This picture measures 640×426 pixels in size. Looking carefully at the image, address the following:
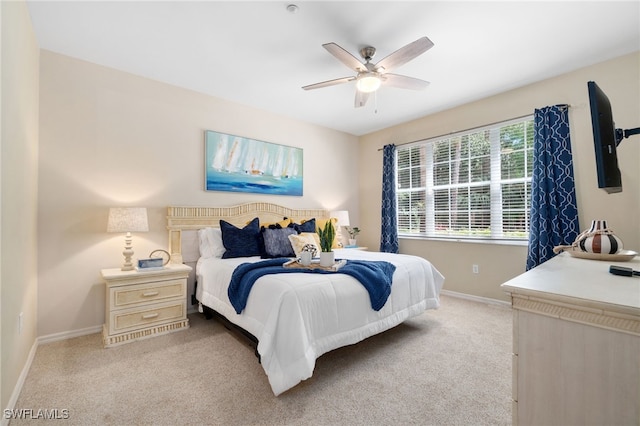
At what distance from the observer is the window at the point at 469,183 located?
3615mm

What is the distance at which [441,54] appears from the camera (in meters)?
2.83

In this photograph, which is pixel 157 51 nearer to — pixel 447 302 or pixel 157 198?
pixel 157 198

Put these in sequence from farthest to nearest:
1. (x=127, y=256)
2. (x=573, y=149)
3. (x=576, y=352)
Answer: (x=573, y=149)
(x=127, y=256)
(x=576, y=352)

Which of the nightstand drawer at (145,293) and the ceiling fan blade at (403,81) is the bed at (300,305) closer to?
the nightstand drawer at (145,293)

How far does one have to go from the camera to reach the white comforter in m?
1.77

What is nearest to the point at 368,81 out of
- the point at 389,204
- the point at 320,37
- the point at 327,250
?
the point at 320,37

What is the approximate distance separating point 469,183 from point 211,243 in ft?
11.6

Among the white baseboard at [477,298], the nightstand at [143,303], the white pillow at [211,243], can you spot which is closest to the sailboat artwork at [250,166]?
the white pillow at [211,243]

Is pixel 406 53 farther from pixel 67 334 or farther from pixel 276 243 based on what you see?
pixel 67 334

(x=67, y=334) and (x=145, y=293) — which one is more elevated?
(x=145, y=293)

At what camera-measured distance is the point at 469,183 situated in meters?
4.06

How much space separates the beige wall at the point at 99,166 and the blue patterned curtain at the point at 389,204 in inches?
101

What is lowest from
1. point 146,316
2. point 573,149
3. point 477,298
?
point 477,298

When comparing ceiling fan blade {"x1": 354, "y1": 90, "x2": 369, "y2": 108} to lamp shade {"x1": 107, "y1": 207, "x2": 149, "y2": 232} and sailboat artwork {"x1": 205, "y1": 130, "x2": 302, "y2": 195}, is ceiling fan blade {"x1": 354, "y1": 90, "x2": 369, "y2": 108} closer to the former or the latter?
sailboat artwork {"x1": 205, "y1": 130, "x2": 302, "y2": 195}
